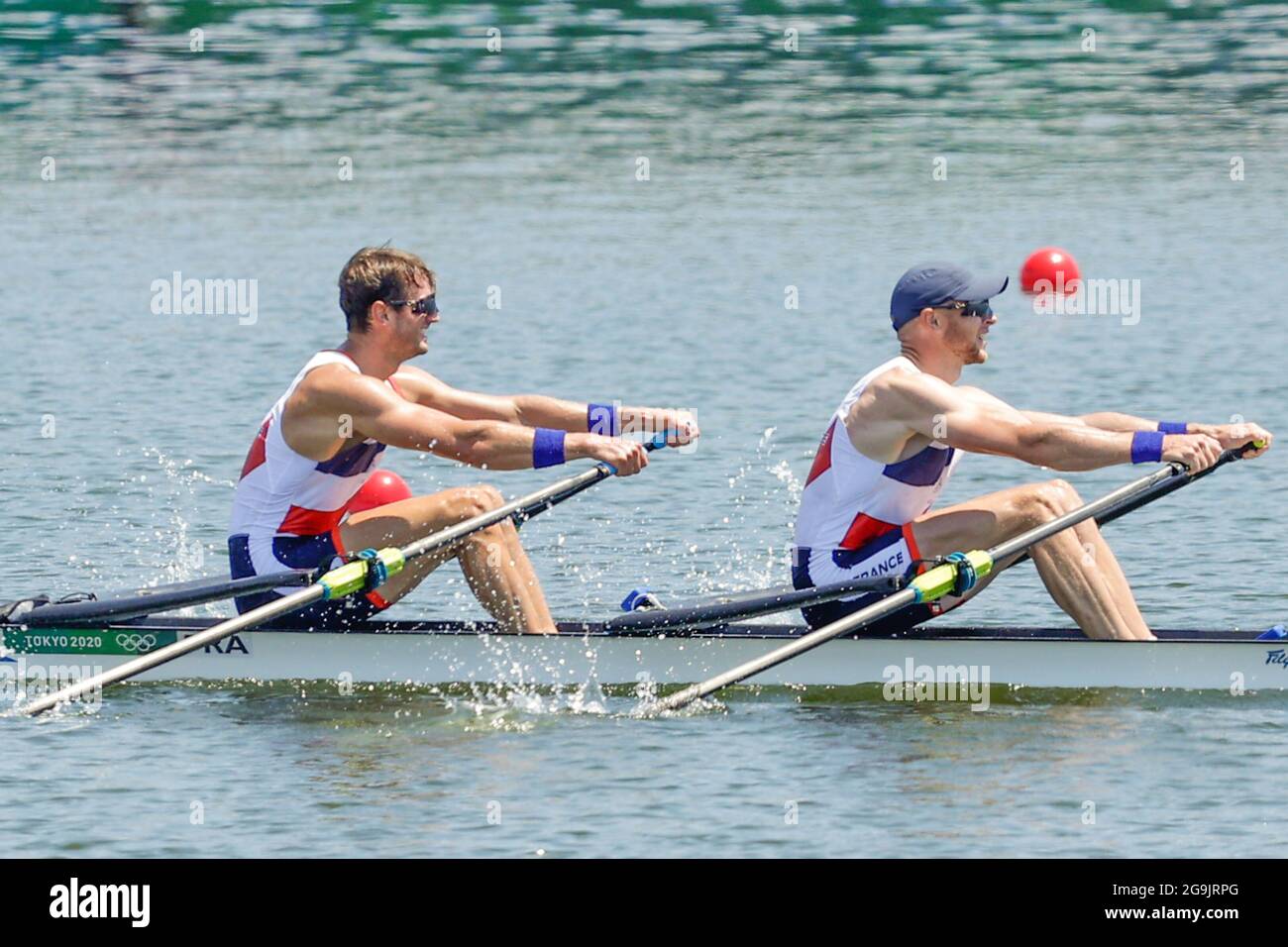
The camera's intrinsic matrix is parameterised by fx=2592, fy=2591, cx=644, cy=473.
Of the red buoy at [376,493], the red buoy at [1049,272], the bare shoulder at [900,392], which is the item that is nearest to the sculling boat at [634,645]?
the red buoy at [376,493]

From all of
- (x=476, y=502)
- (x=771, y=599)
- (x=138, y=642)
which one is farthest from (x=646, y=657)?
(x=138, y=642)

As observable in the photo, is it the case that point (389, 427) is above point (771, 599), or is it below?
above

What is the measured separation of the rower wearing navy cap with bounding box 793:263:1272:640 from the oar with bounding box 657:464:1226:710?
0.16 metres

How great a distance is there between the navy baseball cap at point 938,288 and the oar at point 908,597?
1.06 metres

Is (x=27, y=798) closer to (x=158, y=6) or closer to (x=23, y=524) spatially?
(x=23, y=524)

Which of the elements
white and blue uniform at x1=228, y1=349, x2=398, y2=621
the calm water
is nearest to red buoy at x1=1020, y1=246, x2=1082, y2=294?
the calm water

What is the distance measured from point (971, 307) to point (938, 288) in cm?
18

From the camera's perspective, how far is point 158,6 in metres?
39.8

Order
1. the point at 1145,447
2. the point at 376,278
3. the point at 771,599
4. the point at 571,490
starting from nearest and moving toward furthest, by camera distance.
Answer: the point at 1145,447 < the point at 771,599 < the point at 376,278 < the point at 571,490

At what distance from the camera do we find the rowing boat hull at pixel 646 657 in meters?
11.4

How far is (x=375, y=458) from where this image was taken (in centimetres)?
1199

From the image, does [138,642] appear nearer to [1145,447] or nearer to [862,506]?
[862,506]

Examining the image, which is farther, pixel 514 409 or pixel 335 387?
pixel 514 409

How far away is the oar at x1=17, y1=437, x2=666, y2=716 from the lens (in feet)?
36.8
